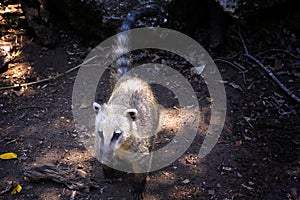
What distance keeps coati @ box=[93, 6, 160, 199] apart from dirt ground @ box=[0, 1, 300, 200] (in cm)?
35

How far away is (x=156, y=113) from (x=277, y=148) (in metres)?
1.40

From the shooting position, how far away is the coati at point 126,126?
334 centimetres

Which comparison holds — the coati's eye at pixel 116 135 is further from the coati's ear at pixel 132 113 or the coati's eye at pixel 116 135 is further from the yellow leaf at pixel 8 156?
the yellow leaf at pixel 8 156

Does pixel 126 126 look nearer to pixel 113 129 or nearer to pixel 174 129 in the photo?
pixel 113 129

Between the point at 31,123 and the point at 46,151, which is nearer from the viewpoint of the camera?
the point at 46,151

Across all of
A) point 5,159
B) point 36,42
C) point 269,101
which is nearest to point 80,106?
point 5,159

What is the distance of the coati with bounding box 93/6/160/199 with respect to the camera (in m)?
3.34

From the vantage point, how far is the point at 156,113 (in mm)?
4199

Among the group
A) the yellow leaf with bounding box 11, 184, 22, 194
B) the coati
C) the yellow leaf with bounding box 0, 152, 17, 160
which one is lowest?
the yellow leaf with bounding box 11, 184, 22, 194

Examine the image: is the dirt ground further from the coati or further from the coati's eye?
the coati's eye

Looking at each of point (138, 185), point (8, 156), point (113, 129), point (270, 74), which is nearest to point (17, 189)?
point (8, 156)

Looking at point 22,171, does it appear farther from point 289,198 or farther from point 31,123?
point 289,198

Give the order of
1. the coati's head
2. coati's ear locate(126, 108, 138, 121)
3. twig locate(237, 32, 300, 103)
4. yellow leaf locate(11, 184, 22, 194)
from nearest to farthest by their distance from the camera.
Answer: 1. the coati's head
2. coati's ear locate(126, 108, 138, 121)
3. yellow leaf locate(11, 184, 22, 194)
4. twig locate(237, 32, 300, 103)

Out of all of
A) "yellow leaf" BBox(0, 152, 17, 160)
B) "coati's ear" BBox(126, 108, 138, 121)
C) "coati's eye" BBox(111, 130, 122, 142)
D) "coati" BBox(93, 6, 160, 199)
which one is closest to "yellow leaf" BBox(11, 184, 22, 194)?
"yellow leaf" BBox(0, 152, 17, 160)
